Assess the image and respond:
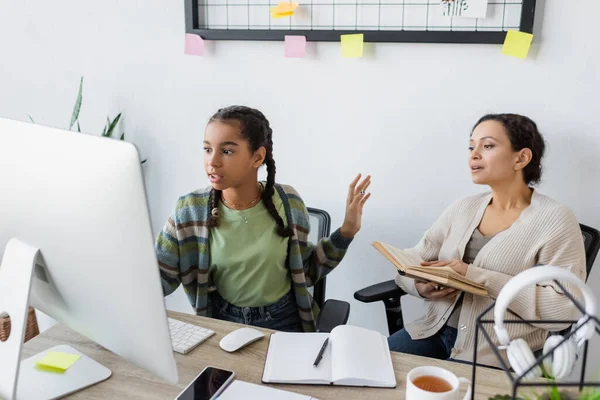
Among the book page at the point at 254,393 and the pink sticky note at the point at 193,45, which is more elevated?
the pink sticky note at the point at 193,45

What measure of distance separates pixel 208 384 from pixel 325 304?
1.79 ft

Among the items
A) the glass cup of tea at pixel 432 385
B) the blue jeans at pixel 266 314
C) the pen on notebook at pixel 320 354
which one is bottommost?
the blue jeans at pixel 266 314

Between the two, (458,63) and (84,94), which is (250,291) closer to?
(458,63)

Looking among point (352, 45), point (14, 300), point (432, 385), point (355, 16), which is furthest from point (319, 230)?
point (14, 300)

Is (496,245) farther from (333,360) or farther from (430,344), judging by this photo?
(333,360)

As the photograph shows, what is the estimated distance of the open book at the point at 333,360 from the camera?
1.21m

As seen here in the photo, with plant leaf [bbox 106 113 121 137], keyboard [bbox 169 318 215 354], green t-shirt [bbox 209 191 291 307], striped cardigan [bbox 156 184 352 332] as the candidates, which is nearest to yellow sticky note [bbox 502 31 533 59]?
striped cardigan [bbox 156 184 352 332]

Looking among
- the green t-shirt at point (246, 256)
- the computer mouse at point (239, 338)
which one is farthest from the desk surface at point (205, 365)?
the green t-shirt at point (246, 256)

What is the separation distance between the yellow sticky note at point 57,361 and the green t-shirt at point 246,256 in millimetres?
519

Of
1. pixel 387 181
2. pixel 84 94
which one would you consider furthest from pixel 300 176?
pixel 84 94

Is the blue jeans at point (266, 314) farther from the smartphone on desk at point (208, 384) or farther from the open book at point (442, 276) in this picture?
the smartphone on desk at point (208, 384)

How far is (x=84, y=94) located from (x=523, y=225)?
191 cm

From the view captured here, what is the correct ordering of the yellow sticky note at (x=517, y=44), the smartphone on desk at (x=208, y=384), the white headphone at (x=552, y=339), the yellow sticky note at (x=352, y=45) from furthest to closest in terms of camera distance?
the yellow sticky note at (x=352, y=45)
the yellow sticky note at (x=517, y=44)
the smartphone on desk at (x=208, y=384)
the white headphone at (x=552, y=339)

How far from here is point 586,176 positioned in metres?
1.94
